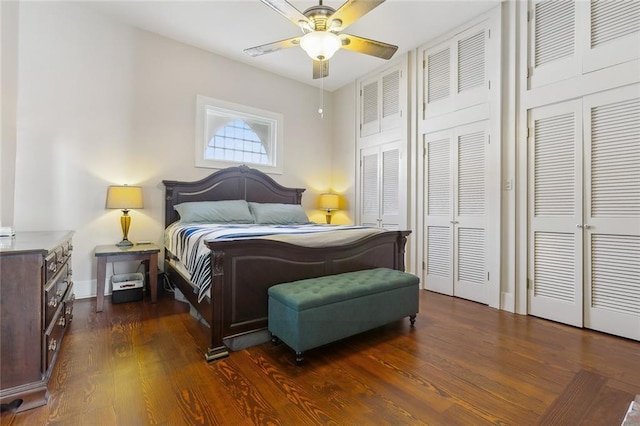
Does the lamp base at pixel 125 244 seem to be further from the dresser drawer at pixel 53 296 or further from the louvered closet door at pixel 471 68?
the louvered closet door at pixel 471 68

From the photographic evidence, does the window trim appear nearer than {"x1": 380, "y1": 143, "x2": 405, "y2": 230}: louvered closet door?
Yes

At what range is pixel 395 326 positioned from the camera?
8.38ft

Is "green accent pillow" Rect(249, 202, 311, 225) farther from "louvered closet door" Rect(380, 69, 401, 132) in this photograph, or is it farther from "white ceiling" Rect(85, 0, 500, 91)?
"white ceiling" Rect(85, 0, 500, 91)

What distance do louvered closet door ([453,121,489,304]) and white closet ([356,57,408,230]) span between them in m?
0.75

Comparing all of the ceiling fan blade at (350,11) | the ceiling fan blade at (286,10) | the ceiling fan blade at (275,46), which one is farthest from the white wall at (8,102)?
the ceiling fan blade at (350,11)

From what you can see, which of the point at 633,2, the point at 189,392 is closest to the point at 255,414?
the point at 189,392

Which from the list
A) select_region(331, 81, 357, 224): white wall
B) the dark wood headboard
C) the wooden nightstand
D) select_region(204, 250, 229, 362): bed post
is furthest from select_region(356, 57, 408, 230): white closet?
the wooden nightstand

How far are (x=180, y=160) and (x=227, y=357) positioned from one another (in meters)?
2.75

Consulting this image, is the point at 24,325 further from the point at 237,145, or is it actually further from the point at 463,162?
the point at 463,162

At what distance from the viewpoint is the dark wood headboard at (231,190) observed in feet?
12.0

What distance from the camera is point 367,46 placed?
2.45 metres

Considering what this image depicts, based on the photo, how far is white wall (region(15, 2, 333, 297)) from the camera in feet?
9.51

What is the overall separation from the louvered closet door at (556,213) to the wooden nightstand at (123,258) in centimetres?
384

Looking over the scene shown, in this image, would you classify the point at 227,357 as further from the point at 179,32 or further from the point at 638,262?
the point at 179,32
